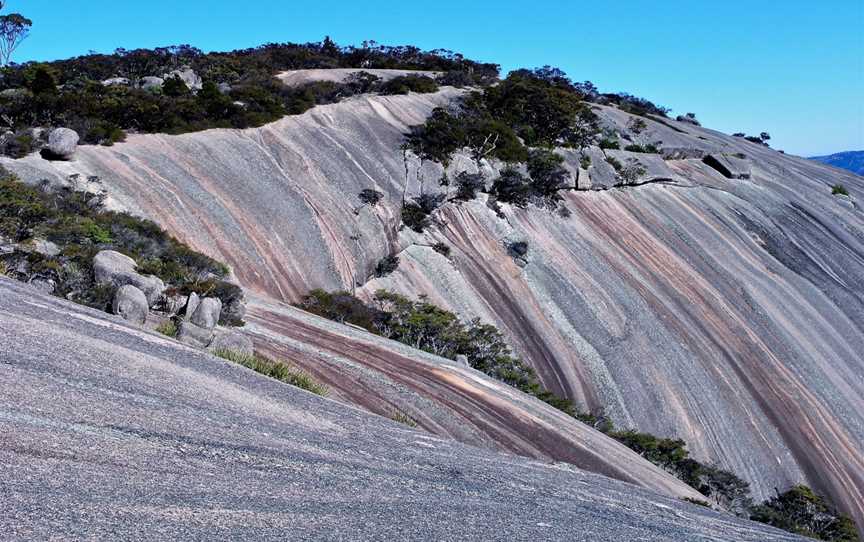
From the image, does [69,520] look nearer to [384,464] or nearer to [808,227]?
[384,464]

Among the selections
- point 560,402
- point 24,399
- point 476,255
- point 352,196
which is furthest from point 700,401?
point 24,399

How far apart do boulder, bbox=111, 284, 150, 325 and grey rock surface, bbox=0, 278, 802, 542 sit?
160cm

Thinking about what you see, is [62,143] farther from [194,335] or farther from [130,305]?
[194,335]

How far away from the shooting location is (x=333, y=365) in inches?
628

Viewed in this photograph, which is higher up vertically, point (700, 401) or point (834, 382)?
point (834, 382)

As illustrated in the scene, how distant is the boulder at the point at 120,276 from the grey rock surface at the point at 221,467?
289 centimetres

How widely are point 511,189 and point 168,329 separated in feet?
84.4

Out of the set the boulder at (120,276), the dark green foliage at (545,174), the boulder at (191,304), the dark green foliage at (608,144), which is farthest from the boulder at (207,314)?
the dark green foliage at (608,144)

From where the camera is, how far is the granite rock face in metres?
25.8

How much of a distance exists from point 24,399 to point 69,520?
7.79 feet

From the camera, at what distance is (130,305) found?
13.6 m

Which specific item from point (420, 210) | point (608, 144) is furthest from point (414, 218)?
point (608, 144)

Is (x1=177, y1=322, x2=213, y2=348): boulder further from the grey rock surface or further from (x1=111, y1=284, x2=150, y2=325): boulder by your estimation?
the grey rock surface

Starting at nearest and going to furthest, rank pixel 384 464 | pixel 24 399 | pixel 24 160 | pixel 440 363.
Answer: pixel 24 399 < pixel 384 464 < pixel 440 363 < pixel 24 160
